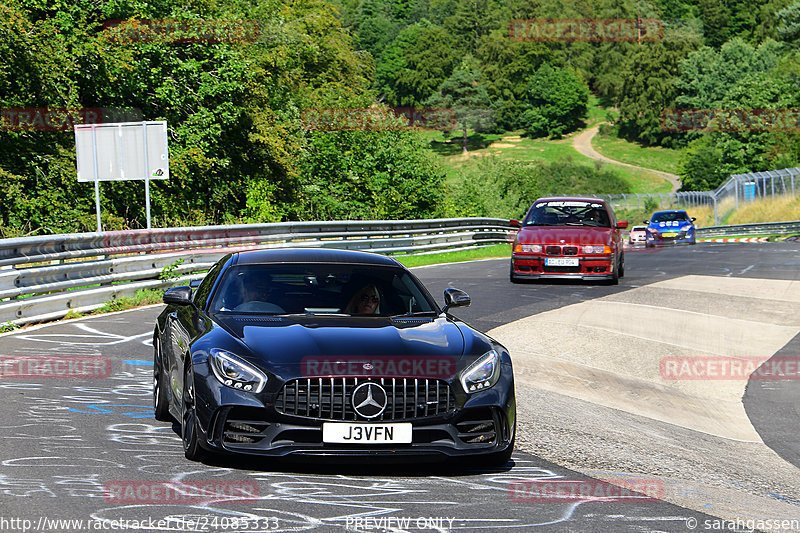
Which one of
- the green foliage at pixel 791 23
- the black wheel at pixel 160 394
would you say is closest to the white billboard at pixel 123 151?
the black wheel at pixel 160 394

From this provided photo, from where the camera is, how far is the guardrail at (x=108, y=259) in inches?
532

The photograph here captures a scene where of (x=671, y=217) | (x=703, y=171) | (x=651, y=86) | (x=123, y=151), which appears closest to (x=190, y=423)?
(x=123, y=151)

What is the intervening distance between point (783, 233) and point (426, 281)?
123 ft

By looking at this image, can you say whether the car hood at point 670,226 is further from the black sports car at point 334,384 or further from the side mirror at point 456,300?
the black sports car at point 334,384

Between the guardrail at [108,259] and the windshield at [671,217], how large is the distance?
1983 centimetres

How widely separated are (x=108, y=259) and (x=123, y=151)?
7.60 meters

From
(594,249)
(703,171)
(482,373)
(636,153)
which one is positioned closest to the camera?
(482,373)

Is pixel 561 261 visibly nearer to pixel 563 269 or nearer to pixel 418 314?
pixel 563 269

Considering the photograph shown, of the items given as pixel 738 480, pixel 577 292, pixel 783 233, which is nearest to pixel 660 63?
pixel 783 233

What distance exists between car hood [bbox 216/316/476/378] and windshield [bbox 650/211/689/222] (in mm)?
36583

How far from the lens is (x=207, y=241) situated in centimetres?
1966

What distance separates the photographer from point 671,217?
42156 mm

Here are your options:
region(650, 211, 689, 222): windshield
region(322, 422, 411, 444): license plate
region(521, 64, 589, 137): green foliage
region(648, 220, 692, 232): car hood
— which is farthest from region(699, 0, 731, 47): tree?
region(322, 422, 411, 444): license plate

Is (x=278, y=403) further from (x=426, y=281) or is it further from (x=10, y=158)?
(x=10, y=158)
